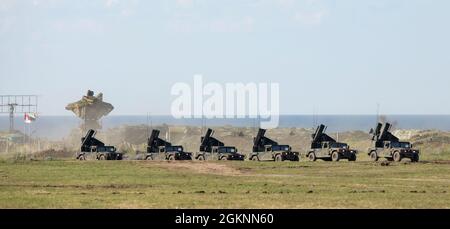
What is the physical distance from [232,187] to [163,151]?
1365 inches

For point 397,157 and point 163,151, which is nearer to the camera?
point 397,157

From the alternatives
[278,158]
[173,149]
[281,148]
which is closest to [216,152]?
[173,149]

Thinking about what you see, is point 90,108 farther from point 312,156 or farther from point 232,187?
point 232,187

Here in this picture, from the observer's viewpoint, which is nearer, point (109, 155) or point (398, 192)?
point (398, 192)

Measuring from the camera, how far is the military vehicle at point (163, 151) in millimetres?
69188

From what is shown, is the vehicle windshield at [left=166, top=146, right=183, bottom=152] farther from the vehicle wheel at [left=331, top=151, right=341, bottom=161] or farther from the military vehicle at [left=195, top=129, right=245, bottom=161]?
the vehicle wheel at [left=331, top=151, right=341, bottom=161]

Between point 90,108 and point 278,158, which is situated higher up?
point 90,108

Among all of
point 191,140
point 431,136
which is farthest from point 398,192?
point 191,140

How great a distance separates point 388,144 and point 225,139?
41052 millimetres

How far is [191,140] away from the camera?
10475cm

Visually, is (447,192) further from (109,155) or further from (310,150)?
(109,155)

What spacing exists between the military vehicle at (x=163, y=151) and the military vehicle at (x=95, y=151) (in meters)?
2.49

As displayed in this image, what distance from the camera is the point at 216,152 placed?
6881 cm

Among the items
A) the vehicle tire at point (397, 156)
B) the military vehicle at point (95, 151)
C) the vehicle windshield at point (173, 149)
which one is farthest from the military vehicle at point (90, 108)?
the vehicle tire at point (397, 156)
